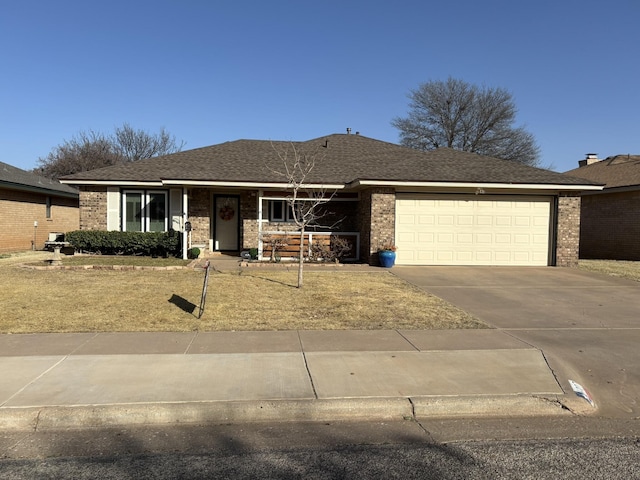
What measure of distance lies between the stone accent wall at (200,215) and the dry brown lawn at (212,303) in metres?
5.59

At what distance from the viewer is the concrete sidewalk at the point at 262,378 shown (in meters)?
4.37

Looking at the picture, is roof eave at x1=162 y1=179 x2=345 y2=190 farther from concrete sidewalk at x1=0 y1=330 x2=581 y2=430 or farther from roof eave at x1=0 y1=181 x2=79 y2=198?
concrete sidewalk at x1=0 y1=330 x2=581 y2=430

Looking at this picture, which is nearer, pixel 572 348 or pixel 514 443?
pixel 514 443

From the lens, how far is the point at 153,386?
4.84m

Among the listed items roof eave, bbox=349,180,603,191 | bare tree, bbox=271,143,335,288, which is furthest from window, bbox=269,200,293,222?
roof eave, bbox=349,180,603,191

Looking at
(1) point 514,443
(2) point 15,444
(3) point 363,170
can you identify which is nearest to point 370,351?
(1) point 514,443

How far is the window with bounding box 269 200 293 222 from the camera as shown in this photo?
59.8ft

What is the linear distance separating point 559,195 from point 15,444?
1628cm

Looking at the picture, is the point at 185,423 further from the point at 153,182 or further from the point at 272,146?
the point at 272,146

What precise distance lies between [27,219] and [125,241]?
313 inches

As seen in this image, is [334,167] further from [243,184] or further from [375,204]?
[243,184]

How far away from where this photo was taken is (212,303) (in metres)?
8.91

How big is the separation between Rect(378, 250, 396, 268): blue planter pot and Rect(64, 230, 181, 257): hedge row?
7.12m

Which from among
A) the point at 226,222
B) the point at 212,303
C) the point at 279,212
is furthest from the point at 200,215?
the point at 212,303
